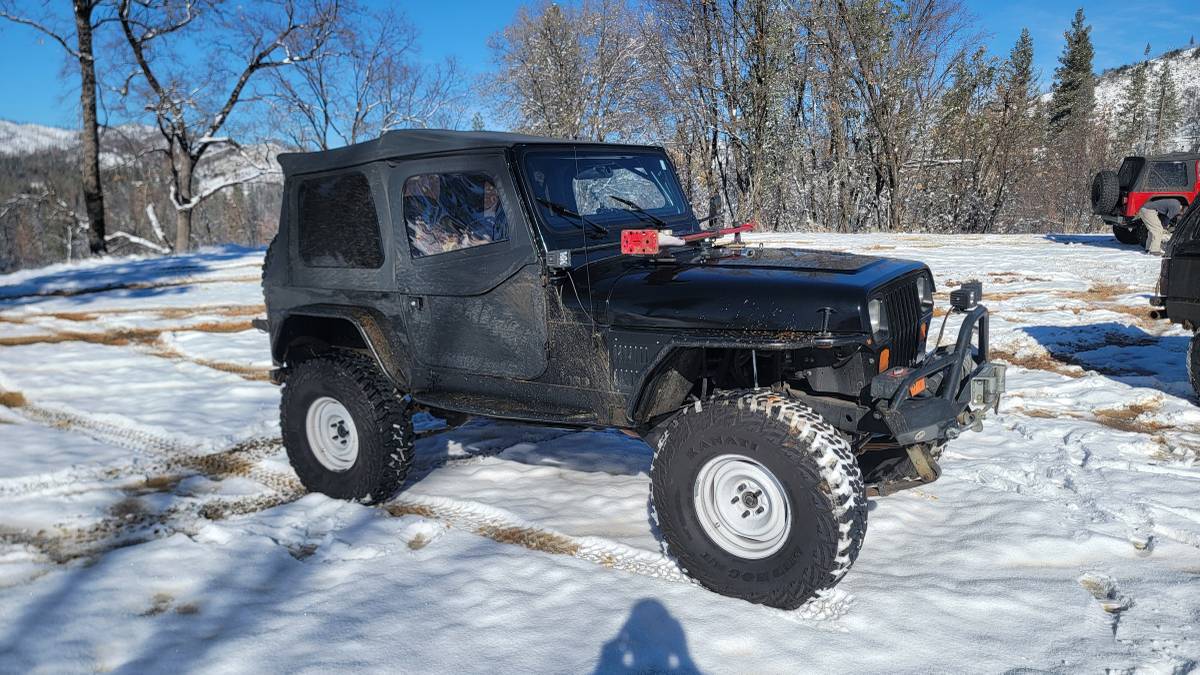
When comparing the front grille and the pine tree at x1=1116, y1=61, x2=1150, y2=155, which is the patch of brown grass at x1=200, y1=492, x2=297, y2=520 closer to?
the front grille

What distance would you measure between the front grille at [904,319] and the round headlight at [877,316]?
4cm

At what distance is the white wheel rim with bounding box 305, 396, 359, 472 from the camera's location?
14.5 ft

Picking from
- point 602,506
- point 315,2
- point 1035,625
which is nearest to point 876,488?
point 1035,625

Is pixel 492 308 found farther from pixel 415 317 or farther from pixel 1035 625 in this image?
pixel 1035 625

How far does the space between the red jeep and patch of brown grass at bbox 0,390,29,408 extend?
1751cm

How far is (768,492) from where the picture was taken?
3.11 metres

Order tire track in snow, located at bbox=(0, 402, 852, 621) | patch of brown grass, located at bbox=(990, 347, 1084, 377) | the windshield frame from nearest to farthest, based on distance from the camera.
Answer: tire track in snow, located at bbox=(0, 402, 852, 621)
the windshield frame
patch of brown grass, located at bbox=(990, 347, 1084, 377)

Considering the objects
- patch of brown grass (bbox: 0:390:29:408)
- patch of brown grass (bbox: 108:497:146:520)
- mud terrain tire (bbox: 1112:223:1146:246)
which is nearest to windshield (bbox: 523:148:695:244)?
patch of brown grass (bbox: 108:497:146:520)

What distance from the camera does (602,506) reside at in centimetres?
424

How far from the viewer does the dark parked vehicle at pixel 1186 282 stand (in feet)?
18.5

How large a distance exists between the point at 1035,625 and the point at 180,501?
170 inches

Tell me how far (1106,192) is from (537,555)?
16.2 m

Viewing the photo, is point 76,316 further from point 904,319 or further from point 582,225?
point 904,319

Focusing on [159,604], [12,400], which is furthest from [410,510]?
[12,400]
